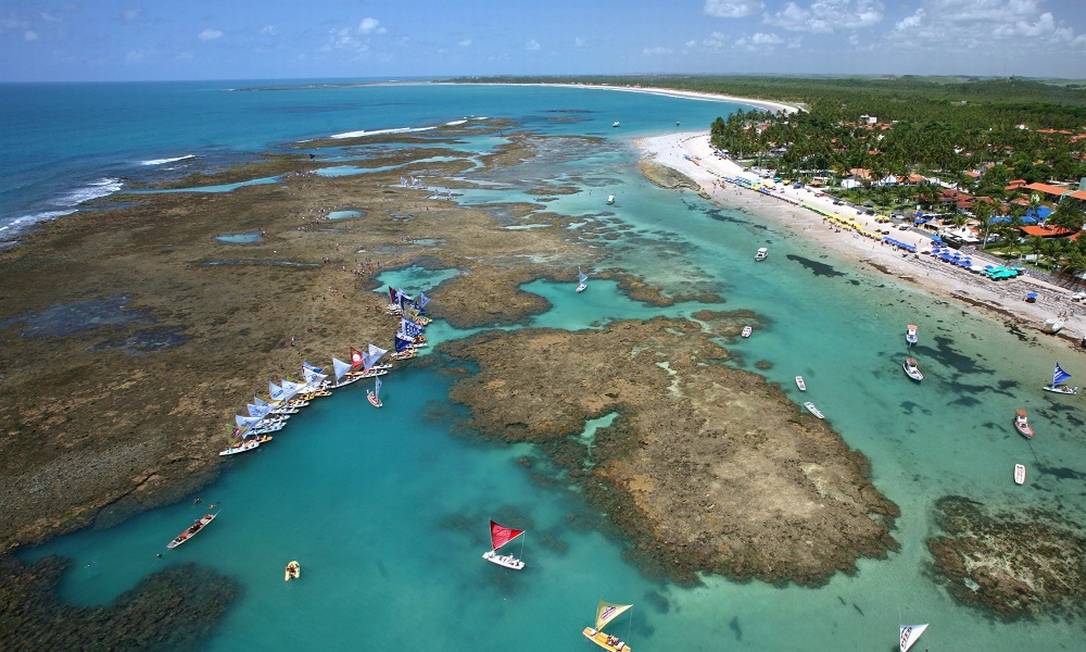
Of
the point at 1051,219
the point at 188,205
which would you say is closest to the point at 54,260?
the point at 188,205

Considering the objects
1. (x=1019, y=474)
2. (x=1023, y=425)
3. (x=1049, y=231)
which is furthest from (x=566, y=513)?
(x=1049, y=231)

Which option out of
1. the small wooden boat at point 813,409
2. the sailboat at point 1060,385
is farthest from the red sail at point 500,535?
the sailboat at point 1060,385

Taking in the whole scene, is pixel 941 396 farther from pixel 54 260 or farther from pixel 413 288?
pixel 54 260

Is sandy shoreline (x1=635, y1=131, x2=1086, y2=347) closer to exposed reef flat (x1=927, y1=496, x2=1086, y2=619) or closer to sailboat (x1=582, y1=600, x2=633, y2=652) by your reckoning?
exposed reef flat (x1=927, y1=496, x2=1086, y2=619)

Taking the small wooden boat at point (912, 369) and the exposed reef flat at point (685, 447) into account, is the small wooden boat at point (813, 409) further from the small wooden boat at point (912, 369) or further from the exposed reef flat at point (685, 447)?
the small wooden boat at point (912, 369)

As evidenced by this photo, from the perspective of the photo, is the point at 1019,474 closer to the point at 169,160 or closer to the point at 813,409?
the point at 813,409
